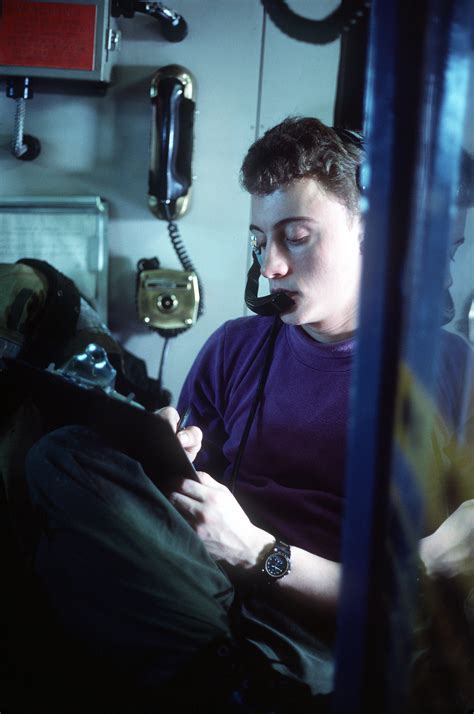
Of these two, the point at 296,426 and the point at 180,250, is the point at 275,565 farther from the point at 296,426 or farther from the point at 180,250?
the point at 180,250

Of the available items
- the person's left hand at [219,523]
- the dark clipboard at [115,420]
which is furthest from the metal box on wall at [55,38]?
the person's left hand at [219,523]

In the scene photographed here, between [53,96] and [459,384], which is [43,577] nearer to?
[459,384]

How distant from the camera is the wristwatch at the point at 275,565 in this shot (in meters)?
0.85

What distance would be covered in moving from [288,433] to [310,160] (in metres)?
0.48

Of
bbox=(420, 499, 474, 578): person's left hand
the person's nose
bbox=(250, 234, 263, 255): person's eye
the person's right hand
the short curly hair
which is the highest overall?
the short curly hair

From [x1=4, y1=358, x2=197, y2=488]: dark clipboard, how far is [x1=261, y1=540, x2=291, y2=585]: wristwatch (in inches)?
6.7

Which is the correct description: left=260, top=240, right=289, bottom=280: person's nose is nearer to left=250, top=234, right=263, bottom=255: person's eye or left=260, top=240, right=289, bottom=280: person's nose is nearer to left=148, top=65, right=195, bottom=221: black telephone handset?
left=250, top=234, right=263, bottom=255: person's eye

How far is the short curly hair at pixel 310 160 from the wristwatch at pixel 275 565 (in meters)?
0.57

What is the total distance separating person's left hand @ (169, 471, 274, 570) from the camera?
845mm

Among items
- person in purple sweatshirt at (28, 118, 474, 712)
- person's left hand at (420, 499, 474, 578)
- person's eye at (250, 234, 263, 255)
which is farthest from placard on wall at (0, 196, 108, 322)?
person's left hand at (420, 499, 474, 578)

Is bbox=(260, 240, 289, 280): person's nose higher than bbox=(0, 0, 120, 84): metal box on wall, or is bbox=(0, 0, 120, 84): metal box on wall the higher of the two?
bbox=(0, 0, 120, 84): metal box on wall

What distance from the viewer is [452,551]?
32.9 inches

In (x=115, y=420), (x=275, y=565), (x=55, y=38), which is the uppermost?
(x=55, y=38)

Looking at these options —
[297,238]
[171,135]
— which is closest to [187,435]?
[297,238]
